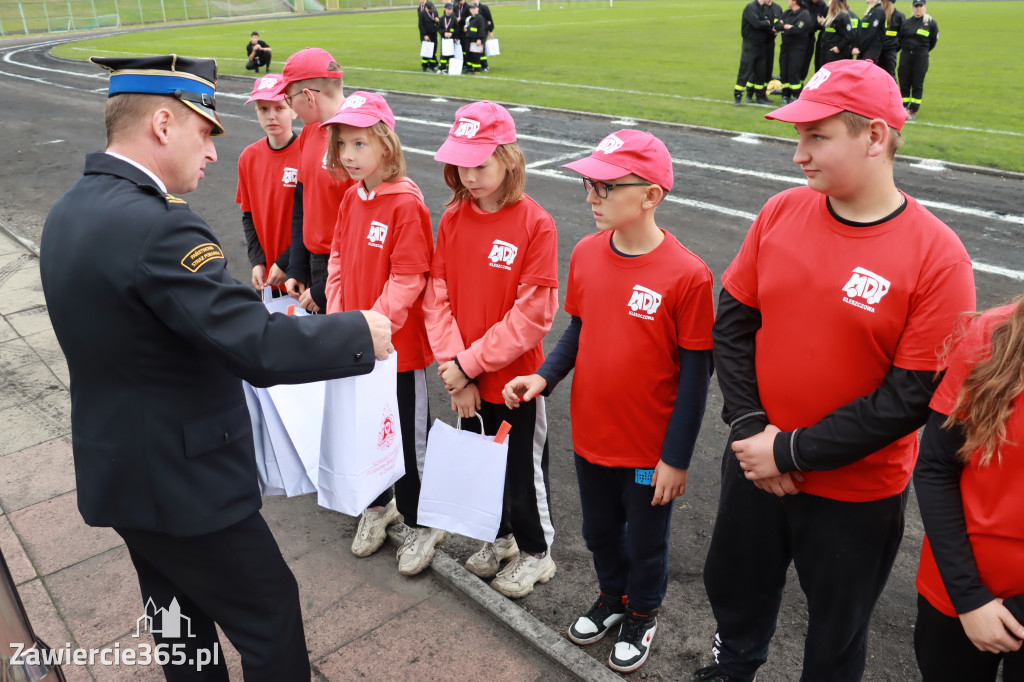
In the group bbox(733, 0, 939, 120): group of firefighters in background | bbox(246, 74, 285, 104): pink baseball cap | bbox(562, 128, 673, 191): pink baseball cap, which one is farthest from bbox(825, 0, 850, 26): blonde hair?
bbox(562, 128, 673, 191): pink baseball cap

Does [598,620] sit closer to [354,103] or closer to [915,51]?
[354,103]

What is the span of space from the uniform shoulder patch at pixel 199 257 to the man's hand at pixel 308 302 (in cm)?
222

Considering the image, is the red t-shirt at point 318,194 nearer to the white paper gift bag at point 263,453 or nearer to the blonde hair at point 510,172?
the blonde hair at point 510,172

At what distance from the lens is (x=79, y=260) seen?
88.0 inches

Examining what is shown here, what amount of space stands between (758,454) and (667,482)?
49 cm

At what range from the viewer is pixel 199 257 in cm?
229

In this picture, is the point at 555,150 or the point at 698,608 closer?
the point at 698,608

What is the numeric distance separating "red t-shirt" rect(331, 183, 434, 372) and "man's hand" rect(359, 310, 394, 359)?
1.02m

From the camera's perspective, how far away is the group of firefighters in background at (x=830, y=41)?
599 inches

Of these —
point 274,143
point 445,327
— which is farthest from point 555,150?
point 445,327

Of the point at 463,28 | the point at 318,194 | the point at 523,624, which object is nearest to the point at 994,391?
the point at 523,624

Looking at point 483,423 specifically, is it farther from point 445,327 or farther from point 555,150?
point 555,150

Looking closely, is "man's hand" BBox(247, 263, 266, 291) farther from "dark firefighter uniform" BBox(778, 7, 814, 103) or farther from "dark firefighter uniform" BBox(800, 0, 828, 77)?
"dark firefighter uniform" BBox(800, 0, 828, 77)

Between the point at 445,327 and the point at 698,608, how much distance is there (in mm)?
1786
